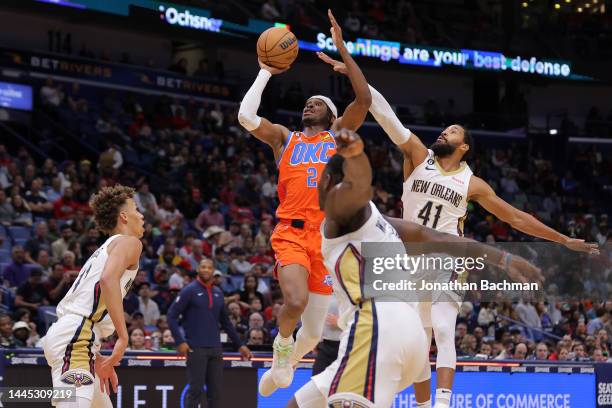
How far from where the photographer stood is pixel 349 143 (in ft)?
18.4

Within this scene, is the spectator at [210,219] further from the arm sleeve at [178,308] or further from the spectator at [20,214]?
the arm sleeve at [178,308]

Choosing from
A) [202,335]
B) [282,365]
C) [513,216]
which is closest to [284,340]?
[282,365]

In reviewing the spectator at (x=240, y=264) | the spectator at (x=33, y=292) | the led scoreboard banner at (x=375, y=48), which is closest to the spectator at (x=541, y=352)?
the spectator at (x=240, y=264)

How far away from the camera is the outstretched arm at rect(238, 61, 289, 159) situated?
8.43 metres

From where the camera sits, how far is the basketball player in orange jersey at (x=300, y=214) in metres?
8.19

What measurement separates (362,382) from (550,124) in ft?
102

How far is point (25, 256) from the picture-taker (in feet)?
52.7

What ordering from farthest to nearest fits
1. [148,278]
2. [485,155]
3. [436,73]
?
[436,73] → [485,155] → [148,278]

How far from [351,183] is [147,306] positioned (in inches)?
419

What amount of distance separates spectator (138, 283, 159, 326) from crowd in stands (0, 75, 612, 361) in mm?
18

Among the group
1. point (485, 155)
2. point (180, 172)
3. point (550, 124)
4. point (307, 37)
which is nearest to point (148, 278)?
point (180, 172)

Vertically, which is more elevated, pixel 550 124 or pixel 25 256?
pixel 550 124

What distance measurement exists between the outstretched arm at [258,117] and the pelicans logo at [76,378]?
8.13 feet

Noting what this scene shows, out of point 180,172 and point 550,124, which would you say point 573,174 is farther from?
point 180,172
